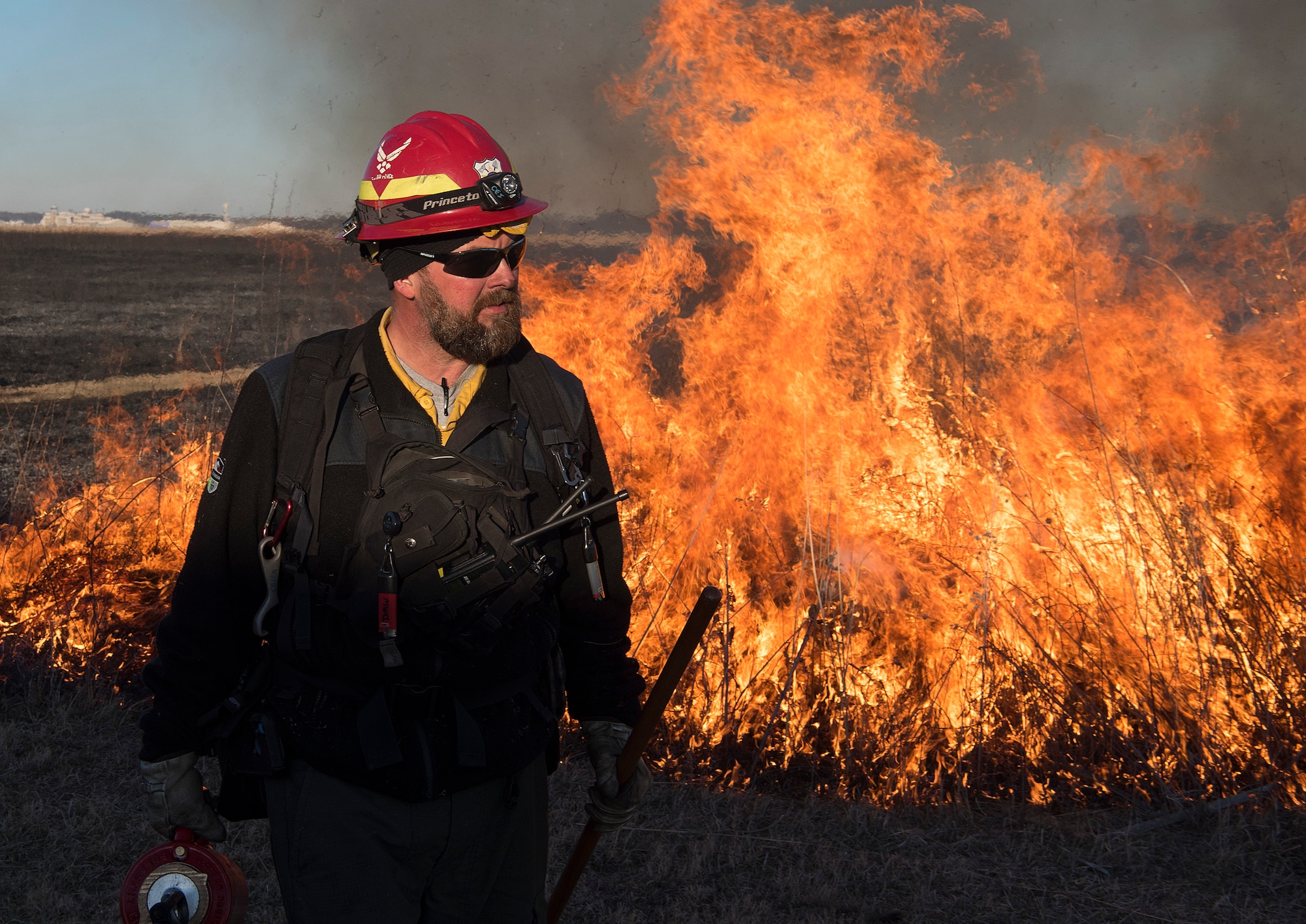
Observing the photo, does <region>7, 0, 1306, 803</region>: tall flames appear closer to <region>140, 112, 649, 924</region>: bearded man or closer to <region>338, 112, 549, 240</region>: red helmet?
<region>140, 112, 649, 924</region>: bearded man

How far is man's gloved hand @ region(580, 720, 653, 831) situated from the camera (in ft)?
7.46

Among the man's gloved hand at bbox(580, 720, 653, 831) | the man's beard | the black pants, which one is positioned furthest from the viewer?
the man's gloved hand at bbox(580, 720, 653, 831)

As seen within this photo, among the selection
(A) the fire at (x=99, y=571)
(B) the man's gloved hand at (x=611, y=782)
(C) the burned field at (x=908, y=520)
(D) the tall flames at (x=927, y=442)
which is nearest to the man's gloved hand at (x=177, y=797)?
→ (B) the man's gloved hand at (x=611, y=782)

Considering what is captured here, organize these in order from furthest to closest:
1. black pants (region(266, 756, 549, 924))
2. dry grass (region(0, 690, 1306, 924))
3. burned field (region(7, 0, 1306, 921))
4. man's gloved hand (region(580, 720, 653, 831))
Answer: burned field (region(7, 0, 1306, 921))
dry grass (region(0, 690, 1306, 924))
man's gloved hand (region(580, 720, 653, 831))
black pants (region(266, 756, 549, 924))

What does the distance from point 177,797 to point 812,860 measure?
241cm

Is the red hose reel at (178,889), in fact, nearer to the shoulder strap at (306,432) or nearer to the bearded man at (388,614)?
the bearded man at (388,614)

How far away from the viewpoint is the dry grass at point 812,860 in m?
3.31

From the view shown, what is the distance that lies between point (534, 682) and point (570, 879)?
67 cm

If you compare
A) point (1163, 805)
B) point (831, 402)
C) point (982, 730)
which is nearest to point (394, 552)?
point (982, 730)

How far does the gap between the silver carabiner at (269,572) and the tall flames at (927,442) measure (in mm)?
2619

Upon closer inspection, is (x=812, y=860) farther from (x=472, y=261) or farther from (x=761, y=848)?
(x=472, y=261)

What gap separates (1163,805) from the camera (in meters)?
3.83

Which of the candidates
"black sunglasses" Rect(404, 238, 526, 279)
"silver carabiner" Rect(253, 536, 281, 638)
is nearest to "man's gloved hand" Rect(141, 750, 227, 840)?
"silver carabiner" Rect(253, 536, 281, 638)

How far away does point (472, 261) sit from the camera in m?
2.10
